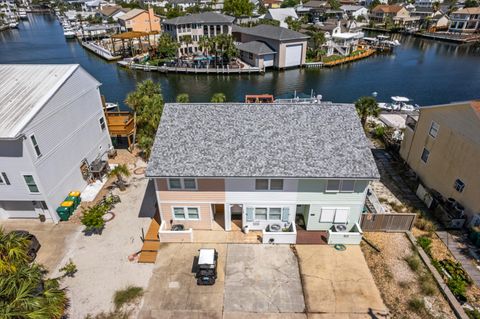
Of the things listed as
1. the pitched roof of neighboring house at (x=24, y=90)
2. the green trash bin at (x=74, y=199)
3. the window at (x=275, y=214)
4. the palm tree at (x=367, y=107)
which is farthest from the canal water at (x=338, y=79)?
the window at (x=275, y=214)

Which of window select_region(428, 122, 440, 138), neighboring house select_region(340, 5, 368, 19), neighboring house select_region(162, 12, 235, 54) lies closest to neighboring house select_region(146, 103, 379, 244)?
window select_region(428, 122, 440, 138)

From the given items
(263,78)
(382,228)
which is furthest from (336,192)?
(263,78)

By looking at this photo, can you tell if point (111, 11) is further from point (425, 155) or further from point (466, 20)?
point (466, 20)

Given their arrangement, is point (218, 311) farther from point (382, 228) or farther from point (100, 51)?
point (100, 51)

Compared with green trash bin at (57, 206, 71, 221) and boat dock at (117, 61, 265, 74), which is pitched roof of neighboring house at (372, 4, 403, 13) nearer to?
boat dock at (117, 61, 265, 74)

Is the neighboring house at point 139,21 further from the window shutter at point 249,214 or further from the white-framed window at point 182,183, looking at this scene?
the window shutter at point 249,214
